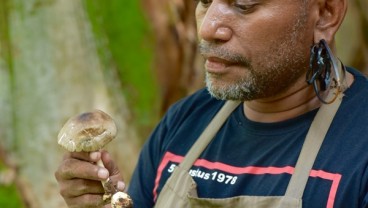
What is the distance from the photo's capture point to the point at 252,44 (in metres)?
2.87

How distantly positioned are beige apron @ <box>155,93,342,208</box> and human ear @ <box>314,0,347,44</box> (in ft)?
0.83

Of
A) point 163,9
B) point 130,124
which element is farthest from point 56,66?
point 163,9

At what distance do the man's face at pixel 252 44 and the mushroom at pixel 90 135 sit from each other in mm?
402

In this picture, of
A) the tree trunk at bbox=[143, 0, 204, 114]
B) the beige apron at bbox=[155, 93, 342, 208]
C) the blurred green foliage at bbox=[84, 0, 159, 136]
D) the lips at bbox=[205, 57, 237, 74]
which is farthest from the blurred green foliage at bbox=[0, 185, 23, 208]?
the lips at bbox=[205, 57, 237, 74]

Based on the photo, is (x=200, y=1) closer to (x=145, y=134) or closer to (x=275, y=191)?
(x=275, y=191)

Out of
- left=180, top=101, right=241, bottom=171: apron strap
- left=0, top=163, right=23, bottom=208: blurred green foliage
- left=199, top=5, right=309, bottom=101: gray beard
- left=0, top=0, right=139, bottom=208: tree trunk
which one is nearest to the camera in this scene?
left=199, top=5, right=309, bottom=101: gray beard

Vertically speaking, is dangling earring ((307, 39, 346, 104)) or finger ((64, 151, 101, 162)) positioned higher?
dangling earring ((307, 39, 346, 104))

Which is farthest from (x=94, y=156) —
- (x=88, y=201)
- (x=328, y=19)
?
(x=328, y=19)

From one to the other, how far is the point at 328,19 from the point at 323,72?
0.74 ft

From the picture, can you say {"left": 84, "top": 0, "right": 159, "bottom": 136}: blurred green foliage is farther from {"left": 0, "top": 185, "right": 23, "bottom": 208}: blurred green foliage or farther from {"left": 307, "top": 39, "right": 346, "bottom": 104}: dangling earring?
{"left": 307, "top": 39, "right": 346, "bottom": 104}: dangling earring

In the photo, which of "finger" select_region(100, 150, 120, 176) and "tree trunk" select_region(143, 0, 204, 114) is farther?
"tree trunk" select_region(143, 0, 204, 114)

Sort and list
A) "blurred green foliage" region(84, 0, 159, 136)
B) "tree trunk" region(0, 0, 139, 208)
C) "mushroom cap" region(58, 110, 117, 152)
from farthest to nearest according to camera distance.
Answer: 1. "blurred green foliage" region(84, 0, 159, 136)
2. "tree trunk" region(0, 0, 139, 208)
3. "mushroom cap" region(58, 110, 117, 152)

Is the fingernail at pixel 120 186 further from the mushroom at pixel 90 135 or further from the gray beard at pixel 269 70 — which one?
the gray beard at pixel 269 70

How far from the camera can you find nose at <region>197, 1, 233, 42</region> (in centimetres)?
287
